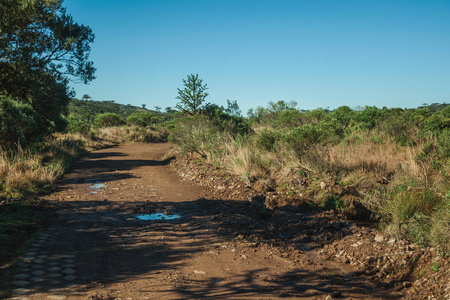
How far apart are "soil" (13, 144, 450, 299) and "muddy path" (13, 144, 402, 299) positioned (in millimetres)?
14

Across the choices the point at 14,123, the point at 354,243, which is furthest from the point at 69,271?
the point at 14,123

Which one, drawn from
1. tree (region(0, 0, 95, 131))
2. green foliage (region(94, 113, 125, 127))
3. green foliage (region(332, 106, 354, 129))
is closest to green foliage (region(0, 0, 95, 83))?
tree (region(0, 0, 95, 131))

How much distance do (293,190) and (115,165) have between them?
9.26m

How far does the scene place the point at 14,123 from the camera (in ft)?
36.9

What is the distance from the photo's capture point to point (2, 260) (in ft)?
14.5

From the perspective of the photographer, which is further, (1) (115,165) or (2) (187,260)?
(1) (115,165)

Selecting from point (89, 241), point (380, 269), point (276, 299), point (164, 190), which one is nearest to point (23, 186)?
point (164, 190)

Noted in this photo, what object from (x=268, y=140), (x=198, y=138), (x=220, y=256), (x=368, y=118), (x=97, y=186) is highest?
(x=368, y=118)

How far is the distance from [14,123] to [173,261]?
9.65 metres

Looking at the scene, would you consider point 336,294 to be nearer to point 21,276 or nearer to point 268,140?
point 21,276

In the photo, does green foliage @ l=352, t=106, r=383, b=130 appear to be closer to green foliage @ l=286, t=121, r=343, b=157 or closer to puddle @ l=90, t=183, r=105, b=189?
green foliage @ l=286, t=121, r=343, b=157

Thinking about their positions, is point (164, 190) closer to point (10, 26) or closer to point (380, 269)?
point (380, 269)

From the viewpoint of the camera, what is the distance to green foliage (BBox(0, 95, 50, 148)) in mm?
10914

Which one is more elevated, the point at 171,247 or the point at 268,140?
the point at 268,140
